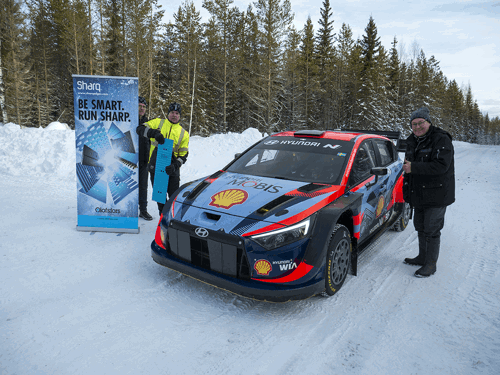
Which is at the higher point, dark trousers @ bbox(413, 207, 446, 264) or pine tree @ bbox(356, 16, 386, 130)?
pine tree @ bbox(356, 16, 386, 130)

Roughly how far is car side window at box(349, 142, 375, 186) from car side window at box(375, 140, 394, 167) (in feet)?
1.10

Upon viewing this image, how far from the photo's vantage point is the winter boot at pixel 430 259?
389 cm

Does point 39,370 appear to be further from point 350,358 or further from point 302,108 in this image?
point 302,108

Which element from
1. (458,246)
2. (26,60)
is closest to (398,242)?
(458,246)

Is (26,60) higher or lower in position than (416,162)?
higher

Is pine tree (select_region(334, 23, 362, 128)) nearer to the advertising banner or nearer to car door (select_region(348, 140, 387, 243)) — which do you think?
car door (select_region(348, 140, 387, 243))

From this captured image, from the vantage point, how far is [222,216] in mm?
3031

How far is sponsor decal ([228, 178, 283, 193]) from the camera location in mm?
3430

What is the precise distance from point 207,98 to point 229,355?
28.6 metres

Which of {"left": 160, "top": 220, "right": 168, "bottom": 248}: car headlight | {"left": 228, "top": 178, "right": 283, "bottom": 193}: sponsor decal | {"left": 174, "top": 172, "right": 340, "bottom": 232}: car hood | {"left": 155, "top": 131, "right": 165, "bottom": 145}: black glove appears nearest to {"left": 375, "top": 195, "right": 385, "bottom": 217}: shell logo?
{"left": 174, "top": 172, "right": 340, "bottom": 232}: car hood

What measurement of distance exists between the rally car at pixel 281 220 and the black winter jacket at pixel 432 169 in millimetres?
457

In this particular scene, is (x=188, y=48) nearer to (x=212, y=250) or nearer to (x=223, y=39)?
(x=223, y=39)

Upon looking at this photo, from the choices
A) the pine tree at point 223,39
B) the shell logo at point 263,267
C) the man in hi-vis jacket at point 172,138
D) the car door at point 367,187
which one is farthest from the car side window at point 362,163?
the pine tree at point 223,39

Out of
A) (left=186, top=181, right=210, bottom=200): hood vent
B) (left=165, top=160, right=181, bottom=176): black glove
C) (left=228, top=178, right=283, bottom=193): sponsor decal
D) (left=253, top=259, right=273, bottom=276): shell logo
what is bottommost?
(left=253, top=259, right=273, bottom=276): shell logo
